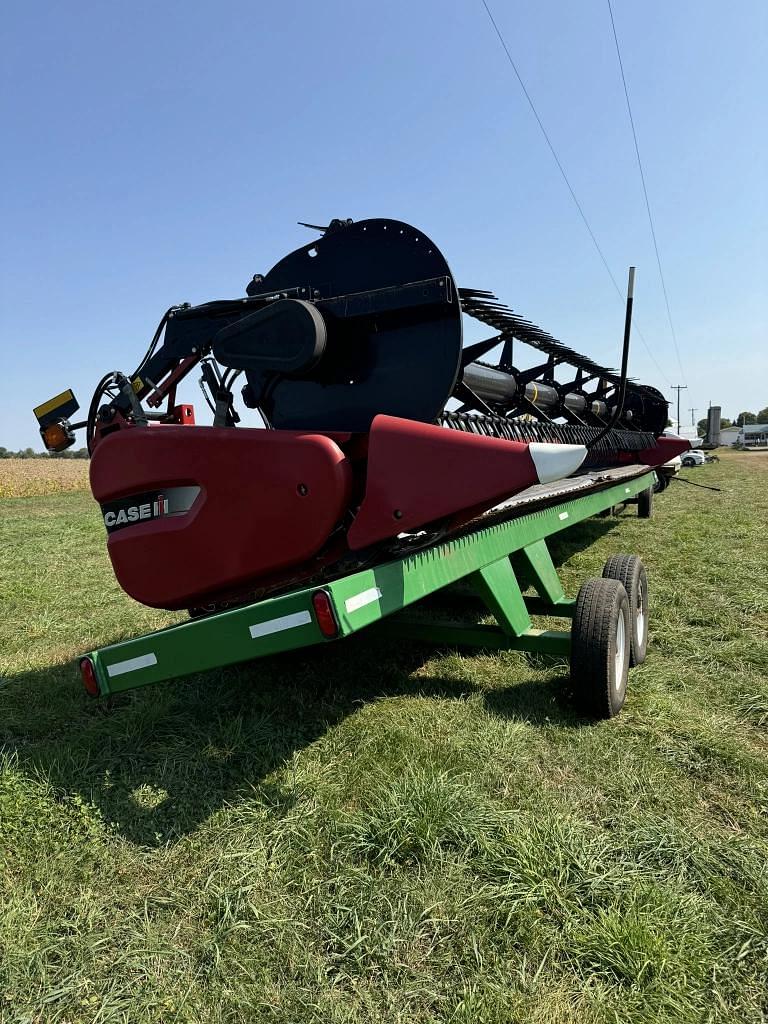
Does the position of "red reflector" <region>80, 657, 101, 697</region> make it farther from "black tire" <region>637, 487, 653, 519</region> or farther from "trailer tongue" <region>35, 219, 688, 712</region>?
"black tire" <region>637, 487, 653, 519</region>

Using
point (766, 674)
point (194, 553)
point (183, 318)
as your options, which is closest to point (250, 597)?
point (194, 553)

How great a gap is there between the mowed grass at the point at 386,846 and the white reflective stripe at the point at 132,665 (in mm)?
498

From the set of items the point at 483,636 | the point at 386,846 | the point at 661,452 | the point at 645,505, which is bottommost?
the point at 386,846

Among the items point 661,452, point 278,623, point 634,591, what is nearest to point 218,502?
point 278,623

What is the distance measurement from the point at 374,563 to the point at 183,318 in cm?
164

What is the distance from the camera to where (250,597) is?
3.02 metres

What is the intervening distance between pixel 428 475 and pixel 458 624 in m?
1.36

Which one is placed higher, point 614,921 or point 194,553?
point 194,553

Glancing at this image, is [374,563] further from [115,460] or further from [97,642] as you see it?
[97,642]

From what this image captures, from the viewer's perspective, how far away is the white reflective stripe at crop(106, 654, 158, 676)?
2393mm

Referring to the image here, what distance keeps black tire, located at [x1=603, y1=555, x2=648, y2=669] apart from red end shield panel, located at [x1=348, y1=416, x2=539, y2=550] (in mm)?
1739

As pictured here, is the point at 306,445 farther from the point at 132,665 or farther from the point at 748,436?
the point at 748,436

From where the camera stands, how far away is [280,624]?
2123 mm

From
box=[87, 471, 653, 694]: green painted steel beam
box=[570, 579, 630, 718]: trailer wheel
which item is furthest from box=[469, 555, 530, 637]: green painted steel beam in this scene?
box=[570, 579, 630, 718]: trailer wheel
